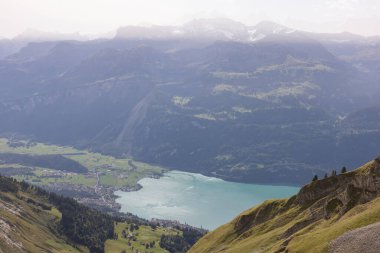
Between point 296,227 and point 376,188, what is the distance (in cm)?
2356

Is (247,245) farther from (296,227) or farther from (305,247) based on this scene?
(305,247)

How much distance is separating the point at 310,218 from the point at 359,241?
48746 millimetres

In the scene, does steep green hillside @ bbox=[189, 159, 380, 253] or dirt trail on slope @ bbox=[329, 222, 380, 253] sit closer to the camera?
dirt trail on slope @ bbox=[329, 222, 380, 253]

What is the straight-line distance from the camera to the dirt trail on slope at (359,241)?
60562 mm

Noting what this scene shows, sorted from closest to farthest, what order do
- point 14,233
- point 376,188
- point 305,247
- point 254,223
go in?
point 305,247
point 376,188
point 254,223
point 14,233

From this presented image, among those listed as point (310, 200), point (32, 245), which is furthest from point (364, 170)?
point (32, 245)

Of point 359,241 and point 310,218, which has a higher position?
point 359,241

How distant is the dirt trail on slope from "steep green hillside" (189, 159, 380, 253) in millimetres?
3196

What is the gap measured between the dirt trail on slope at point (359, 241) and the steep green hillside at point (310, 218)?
3196 millimetres

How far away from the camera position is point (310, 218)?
11112 centimetres

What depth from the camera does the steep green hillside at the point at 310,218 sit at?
79.8m

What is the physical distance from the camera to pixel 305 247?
80438mm

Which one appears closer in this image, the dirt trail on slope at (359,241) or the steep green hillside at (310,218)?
the dirt trail on slope at (359,241)

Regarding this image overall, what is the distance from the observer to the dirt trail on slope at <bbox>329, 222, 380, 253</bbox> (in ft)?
199
